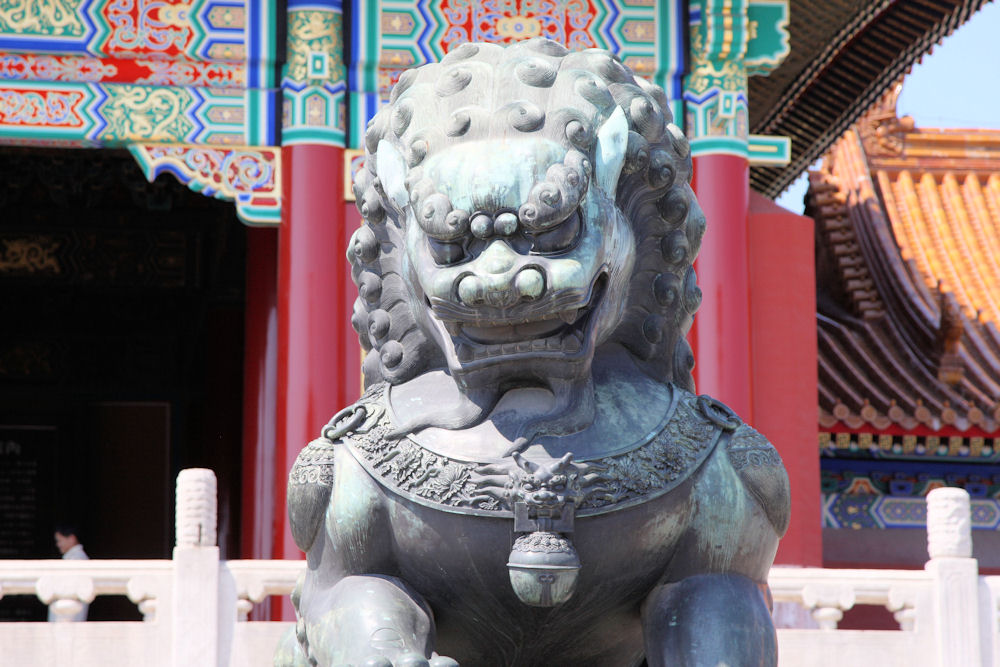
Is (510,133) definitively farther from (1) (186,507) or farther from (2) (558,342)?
(1) (186,507)

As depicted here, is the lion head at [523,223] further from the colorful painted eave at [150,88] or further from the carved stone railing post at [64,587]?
the colorful painted eave at [150,88]

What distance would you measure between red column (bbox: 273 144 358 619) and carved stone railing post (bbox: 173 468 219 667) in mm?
1257

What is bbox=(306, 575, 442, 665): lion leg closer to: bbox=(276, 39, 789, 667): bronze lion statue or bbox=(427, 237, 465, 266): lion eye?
bbox=(276, 39, 789, 667): bronze lion statue

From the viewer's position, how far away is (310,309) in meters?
7.21

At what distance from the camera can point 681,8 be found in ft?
25.4

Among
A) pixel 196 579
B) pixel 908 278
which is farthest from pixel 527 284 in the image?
pixel 908 278

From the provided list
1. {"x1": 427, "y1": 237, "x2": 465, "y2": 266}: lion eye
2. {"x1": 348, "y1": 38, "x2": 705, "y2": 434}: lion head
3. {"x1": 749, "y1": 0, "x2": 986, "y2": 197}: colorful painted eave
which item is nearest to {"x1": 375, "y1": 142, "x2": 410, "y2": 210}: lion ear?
{"x1": 348, "y1": 38, "x2": 705, "y2": 434}: lion head

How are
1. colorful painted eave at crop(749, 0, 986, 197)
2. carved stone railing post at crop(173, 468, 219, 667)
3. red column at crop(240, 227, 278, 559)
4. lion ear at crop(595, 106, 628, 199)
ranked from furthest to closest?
red column at crop(240, 227, 278, 559) < colorful painted eave at crop(749, 0, 986, 197) < carved stone railing post at crop(173, 468, 219, 667) < lion ear at crop(595, 106, 628, 199)

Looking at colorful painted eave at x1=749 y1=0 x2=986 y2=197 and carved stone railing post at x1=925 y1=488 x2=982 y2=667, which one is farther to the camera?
colorful painted eave at x1=749 y1=0 x2=986 y2=197

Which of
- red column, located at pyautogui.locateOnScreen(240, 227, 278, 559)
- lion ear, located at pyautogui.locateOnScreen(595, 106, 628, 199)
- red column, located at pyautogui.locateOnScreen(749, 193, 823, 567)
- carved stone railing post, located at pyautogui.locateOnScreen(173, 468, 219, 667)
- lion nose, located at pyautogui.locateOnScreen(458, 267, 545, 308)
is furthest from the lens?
red column, located at pyautogui.locateOnScreen(240, 227, 278, 559)

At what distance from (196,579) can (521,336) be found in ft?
12.5

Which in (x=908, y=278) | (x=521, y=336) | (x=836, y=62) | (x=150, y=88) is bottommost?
(x=521, y=336)

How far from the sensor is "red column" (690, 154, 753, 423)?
7285 millimetres

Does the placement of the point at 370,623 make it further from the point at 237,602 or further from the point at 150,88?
the point at 150,88
